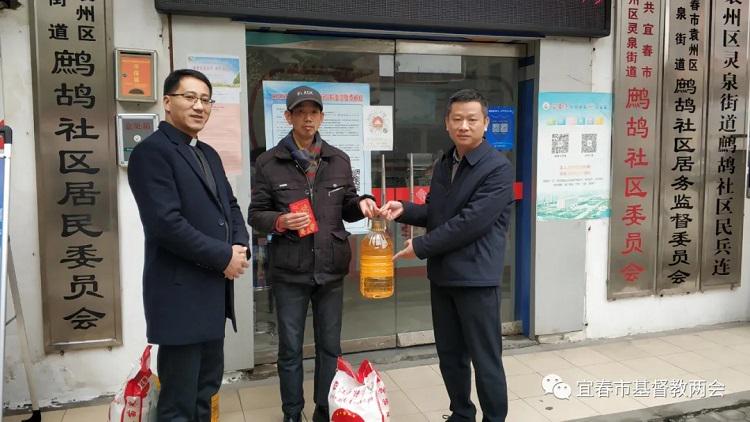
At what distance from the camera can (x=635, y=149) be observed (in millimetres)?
4527

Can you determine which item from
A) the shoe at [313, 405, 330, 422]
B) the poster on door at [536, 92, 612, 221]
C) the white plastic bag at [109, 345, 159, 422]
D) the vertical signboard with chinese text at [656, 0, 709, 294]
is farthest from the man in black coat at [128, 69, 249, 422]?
the vertical signboard with chinese text at [656, 0, 709, 294]

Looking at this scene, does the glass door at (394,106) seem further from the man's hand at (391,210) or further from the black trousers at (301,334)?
the man's hand at (391,210)

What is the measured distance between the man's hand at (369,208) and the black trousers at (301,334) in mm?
420

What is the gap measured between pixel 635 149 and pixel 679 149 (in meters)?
0.43

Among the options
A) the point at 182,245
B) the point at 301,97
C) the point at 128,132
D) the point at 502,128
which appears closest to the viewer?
the point at 182,245

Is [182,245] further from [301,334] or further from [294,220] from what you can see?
[301,334]

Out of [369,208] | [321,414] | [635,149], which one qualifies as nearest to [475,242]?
[369,208]

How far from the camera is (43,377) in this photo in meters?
3.40

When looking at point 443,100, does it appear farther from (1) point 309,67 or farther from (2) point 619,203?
(2) point 619,203

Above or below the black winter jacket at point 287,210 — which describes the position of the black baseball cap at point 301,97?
above

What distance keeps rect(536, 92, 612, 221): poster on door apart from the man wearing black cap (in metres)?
1.93

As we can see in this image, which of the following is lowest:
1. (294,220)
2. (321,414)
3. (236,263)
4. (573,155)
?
(321,414)

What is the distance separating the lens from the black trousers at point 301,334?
2.98 m

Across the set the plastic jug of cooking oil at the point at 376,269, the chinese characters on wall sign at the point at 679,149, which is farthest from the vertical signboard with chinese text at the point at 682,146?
the plastic jug of cooking oil at the point at 376,269
